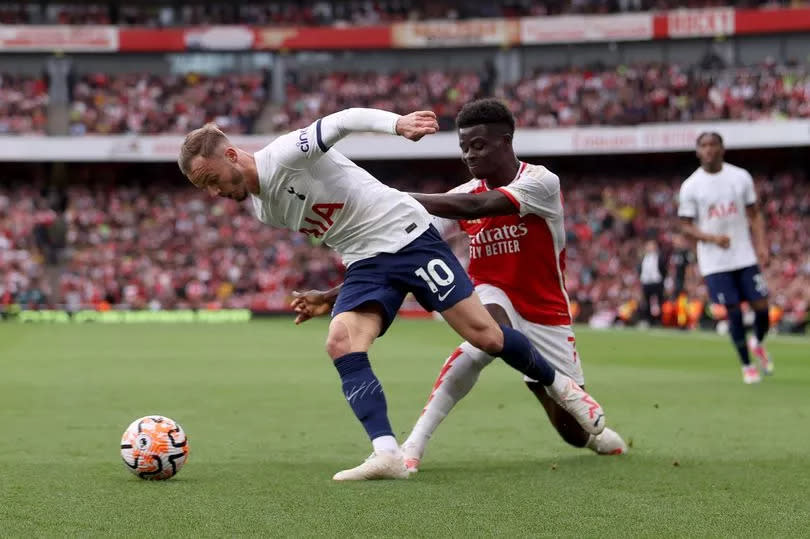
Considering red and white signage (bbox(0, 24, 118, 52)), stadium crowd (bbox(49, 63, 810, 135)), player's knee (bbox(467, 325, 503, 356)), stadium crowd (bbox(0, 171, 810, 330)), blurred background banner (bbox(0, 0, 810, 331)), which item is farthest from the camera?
red and white signage (bbox(0, 24, 118, 52))

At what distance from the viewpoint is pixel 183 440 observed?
635 centimetres

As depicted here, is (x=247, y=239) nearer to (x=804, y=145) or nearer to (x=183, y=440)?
(x=804, y=145)

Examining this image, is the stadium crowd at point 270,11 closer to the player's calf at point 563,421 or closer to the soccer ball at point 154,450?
the player's calf at point 563,421

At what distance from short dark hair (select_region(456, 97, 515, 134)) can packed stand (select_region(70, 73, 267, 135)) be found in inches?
1525

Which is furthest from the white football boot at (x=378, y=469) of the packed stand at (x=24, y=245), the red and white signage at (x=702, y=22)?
the red and white signage at (x=702, y=22)

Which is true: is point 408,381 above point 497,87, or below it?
below

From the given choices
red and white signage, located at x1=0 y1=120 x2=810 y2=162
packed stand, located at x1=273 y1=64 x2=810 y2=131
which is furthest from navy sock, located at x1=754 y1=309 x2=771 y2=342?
packed stand, located at x1=273 y1=64 x2=810 y2=131

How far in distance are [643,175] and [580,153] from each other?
2936 mm

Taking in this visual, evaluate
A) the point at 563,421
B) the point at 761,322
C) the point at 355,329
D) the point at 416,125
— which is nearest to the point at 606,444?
the point at 563,421

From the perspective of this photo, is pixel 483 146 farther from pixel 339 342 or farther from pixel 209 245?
pixel 209 245

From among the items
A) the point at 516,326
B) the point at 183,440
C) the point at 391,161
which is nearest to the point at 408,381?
the point at 516,326

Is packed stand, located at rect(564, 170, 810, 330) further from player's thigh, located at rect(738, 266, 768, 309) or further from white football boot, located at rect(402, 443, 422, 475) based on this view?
white football boot, located at rect(402, 443, 422, 475)

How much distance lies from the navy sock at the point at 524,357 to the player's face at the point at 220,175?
1601 mm

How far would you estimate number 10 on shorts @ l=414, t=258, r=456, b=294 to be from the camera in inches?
248
